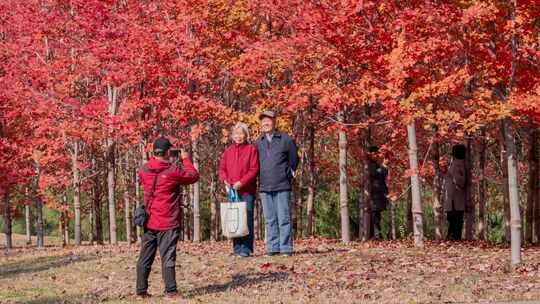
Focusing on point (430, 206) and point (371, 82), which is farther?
point (430, 206)

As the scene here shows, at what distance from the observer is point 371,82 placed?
17.7 m

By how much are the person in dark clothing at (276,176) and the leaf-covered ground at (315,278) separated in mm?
561

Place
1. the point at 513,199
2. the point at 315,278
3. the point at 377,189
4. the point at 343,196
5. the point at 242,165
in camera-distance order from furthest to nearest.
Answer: the point at 377,189
the point at 343,196
the point at 242,165
the point at 513,199
the point at 315,278

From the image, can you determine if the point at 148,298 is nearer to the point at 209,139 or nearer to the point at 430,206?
the point at 209,139

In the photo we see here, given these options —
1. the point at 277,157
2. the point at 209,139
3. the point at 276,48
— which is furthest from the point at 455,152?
the point at 209,139

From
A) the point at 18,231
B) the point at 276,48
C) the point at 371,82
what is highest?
the point at 276,48

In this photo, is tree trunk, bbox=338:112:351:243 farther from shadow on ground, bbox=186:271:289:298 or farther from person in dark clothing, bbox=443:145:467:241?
shadow on ground, bbox=186:271:289:298

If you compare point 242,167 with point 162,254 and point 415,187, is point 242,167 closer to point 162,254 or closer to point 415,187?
point 162,254

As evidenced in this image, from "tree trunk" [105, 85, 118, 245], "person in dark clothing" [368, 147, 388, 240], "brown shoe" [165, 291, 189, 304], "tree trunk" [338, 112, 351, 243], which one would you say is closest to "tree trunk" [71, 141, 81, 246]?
"tree trunk" [105, 85, 118, 245]

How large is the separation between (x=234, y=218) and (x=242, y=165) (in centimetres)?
97

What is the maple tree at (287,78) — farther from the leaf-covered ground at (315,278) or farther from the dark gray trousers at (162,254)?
the dark gray trousers at (162,254)

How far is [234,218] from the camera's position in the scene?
14617mm

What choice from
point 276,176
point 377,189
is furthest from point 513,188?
point 377,189

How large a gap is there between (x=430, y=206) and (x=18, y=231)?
38379 millimetres
